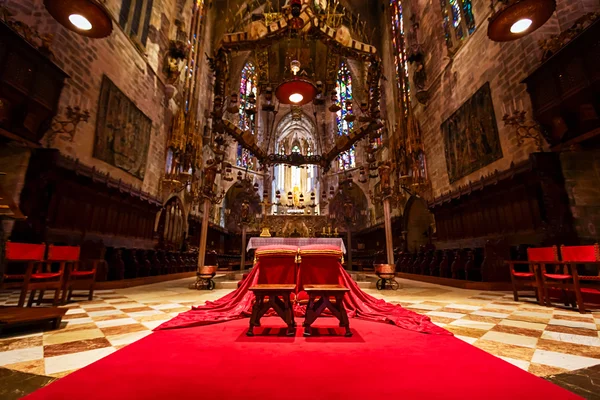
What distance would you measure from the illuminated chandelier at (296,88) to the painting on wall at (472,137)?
17.2 feet

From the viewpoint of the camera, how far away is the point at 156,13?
10977 mm

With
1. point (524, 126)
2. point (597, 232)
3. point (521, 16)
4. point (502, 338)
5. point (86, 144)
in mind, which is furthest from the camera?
point (86, 144)

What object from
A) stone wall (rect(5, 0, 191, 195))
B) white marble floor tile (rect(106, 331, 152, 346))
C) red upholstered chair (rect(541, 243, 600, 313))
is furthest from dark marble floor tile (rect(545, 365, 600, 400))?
stone wall (rect(5, 0, 191, 195))

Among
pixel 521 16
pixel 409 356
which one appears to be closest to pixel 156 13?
pixel 521 16

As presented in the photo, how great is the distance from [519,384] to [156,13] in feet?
48.2

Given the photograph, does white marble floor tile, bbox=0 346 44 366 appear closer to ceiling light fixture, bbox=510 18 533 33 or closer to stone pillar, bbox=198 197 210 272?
stone pillar, bbox=198 197 210 272

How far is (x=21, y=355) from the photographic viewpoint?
199 centimetres

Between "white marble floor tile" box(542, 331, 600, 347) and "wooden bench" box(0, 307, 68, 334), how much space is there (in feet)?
15.7

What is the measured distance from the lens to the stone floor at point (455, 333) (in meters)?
1.88

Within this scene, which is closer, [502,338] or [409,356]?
[409,356]

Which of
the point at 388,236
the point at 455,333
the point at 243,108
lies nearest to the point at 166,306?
the point at 455,333

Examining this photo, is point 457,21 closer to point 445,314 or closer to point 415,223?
point 415,223

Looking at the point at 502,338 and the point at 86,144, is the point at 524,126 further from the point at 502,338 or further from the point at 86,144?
the point at 86,144

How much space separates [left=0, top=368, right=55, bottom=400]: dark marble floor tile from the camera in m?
1.41
